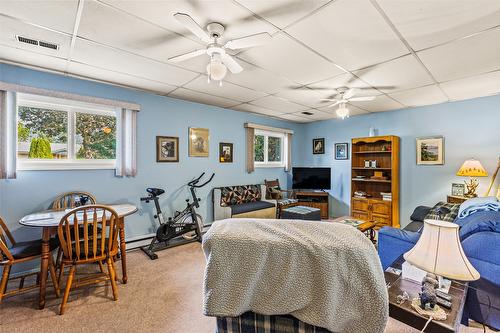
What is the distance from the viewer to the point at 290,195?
5.95 metres

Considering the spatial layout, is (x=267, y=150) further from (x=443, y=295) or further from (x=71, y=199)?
(x=443, y=295)

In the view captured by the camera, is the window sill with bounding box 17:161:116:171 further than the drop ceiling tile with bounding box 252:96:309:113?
No

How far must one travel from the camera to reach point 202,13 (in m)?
1.77

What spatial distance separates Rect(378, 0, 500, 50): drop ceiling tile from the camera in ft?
5.41

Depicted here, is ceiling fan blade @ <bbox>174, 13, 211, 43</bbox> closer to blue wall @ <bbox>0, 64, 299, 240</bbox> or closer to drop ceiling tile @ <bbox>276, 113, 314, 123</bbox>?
blue wall @ <bbox>0, 64, 299, 240</bbox>

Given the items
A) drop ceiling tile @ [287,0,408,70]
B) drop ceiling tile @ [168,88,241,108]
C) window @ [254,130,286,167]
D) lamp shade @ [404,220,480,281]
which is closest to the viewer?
lamp shade @ [404,220,480,281]

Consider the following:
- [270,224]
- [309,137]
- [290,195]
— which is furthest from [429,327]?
[309,137]

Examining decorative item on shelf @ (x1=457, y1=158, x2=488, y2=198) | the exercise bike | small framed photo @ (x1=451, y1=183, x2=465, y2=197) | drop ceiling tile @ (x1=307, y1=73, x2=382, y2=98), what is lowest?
the exercise bike

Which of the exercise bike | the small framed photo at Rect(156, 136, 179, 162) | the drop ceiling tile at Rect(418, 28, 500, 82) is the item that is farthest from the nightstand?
the small framed photo at Rect(156, 136, 179, 162)

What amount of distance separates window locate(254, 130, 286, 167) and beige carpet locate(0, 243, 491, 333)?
11.1 feet

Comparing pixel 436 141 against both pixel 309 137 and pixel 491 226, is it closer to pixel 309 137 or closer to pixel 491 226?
pixel 309 137

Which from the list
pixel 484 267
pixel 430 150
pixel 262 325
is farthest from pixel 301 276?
pixel 430 150

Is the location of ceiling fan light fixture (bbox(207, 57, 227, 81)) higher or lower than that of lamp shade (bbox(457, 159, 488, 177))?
higher

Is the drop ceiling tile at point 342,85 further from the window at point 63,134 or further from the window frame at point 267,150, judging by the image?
the window at point 63,134
